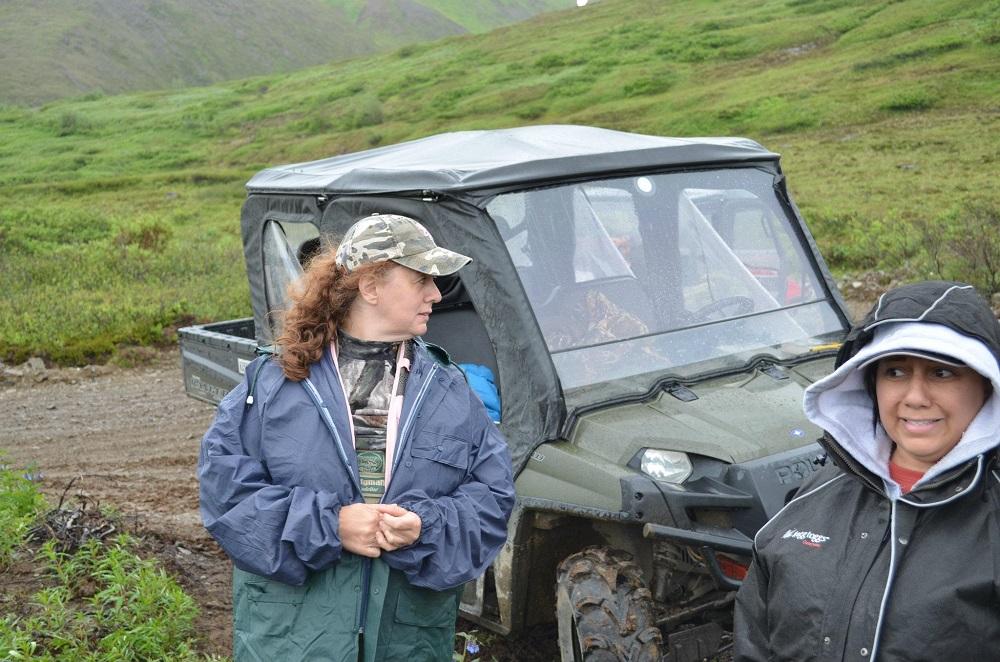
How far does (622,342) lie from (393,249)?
66.6 inches

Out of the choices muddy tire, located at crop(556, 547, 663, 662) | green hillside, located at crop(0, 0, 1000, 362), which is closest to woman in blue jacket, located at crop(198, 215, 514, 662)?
muddy tire, located at crop(556, 547, 663, 662)

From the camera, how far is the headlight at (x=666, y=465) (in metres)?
3.90

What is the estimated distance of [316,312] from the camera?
9.83 feet

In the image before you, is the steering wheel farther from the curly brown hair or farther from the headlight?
the curly brown hair

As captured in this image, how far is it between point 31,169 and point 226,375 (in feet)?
155

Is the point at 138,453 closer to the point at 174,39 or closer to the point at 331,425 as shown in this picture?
the point at 331,425

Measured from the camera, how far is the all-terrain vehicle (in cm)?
386

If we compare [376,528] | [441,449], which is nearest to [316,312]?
[441,449]

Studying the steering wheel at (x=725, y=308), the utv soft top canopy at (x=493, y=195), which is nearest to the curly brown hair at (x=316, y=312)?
the utv soft top canopy at (x=493, y=195)

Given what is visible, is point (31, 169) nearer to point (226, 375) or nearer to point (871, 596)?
point (226, 375)

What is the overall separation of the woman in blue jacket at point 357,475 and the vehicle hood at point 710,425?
102 cm

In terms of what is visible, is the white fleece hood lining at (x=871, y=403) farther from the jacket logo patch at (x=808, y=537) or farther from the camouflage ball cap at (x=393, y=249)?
the camouflage ball cap at (x=393, y=249)

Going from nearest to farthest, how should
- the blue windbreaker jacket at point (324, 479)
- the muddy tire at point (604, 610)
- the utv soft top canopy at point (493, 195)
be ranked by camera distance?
the blue windbreaker jacket at point (324, 479)
the muddy tire at point (604, 610)
the utv soft top canopy at point (493, 195)

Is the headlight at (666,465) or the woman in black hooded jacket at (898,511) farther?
the headlight at (666,465)
